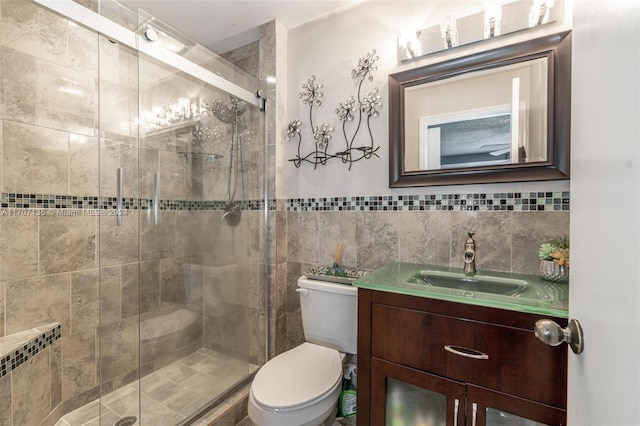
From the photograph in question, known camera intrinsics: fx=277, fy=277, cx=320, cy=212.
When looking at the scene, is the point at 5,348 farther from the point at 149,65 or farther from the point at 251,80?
the point at 251,80

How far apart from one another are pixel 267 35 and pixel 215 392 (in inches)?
89.9

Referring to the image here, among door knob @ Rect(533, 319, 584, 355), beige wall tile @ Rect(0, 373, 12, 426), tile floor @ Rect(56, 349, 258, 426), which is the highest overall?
door knob @ Rect(533, 319, 584, 355)

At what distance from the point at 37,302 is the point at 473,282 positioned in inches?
85.1

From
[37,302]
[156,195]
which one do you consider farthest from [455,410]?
[37,302]

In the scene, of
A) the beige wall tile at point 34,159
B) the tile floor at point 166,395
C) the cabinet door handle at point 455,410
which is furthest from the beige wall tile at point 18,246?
the cabinet door handle at point 455,410

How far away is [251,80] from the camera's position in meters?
1.86

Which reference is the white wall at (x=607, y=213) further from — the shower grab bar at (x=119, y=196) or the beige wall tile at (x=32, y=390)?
the beige wall tile at (x=32, y=390)

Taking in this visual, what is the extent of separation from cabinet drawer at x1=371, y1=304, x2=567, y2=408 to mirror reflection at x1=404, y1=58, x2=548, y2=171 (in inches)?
30.9

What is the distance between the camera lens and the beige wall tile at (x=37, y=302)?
4.44 ft

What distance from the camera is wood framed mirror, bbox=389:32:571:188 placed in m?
1.18

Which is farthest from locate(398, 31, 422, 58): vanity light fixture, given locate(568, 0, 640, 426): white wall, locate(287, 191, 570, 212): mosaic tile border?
locate(568, 0, 640, 426): white wall

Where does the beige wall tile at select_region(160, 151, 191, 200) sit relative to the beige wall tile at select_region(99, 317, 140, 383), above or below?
above

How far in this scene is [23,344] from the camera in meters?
1.29

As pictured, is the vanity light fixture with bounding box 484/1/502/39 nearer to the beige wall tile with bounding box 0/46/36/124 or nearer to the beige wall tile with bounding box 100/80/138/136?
the beige wall tile with bounding box 100/80/138/136
